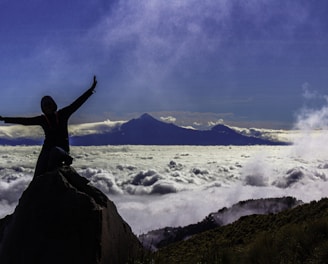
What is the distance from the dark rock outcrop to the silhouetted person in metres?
0.57

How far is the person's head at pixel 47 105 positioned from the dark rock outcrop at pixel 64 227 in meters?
1.72

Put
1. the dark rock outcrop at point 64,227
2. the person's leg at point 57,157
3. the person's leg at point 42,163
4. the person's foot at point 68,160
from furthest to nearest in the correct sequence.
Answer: the person's leg at point 42,163, the person's foot at point 68,160, the person's leg at point 57,157, the dark rock outcrop at point 64,227

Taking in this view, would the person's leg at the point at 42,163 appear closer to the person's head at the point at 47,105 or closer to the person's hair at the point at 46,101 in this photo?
the person's head at the point at 47,105

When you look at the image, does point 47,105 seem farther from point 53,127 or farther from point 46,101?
point 53,127

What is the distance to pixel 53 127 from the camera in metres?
12.8

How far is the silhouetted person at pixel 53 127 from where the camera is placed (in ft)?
41.4

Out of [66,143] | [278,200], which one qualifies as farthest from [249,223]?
[278,200]

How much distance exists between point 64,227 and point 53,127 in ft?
9.94

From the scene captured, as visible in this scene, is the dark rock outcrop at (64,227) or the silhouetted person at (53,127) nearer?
the dark rock outcrop at (64,227)

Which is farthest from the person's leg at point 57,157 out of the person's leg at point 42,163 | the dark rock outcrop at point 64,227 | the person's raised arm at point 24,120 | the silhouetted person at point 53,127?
the person's raised arm at point 24,120

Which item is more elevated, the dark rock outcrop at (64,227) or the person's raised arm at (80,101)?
the person's raised arm at (80,101)

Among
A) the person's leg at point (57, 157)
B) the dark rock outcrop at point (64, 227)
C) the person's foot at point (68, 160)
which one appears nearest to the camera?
the dark rock outcrop at point (64, 227)

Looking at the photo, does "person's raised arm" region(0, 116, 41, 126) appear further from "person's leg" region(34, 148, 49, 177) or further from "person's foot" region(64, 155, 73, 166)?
"person's foot" region(64, 155, 73, 166)

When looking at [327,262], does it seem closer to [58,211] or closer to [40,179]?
[58,211]
